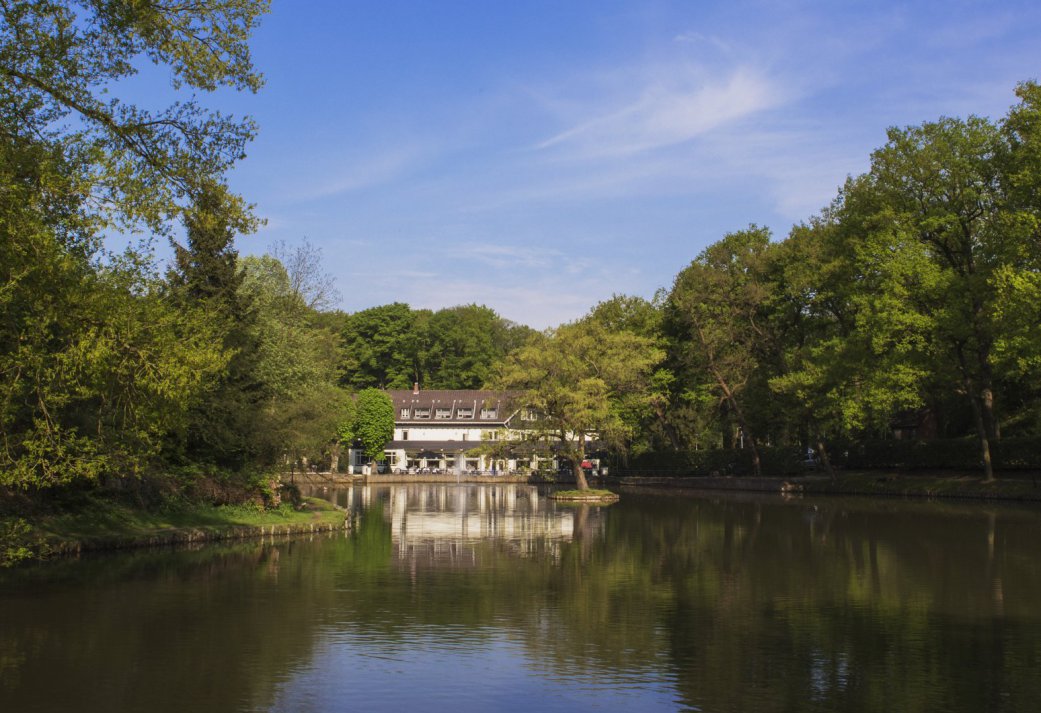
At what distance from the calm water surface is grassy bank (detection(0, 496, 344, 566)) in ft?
4.49

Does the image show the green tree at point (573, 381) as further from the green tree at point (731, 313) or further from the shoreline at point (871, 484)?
the shoreline at point (871, 484)

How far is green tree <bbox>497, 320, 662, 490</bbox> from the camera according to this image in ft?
180

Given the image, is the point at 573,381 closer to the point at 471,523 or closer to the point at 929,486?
the point at 929,486

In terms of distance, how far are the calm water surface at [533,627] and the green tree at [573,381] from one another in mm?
26417

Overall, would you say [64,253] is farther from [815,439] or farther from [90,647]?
[815,439]

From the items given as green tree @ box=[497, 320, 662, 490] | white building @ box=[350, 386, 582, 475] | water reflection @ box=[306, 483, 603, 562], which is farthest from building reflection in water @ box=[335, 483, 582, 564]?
white building @ box=[350, 386, 582, 475]

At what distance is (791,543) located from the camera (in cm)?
2816

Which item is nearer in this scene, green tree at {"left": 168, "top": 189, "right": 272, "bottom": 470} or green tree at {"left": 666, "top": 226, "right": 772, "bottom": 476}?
green tree at {"left": 168, "top": 189, "right": 272, "bottom": 470}

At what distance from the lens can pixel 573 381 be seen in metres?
56.3

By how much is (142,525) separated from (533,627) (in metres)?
16.1

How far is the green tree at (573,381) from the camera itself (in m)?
54.8

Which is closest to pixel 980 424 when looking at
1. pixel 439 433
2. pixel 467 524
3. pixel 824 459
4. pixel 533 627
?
pixel 824 459

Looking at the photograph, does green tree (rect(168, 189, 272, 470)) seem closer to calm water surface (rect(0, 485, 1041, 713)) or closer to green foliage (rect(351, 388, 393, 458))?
calm water surface (rect(0, 485, 1041, 713))

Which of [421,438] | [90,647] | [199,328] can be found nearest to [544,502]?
[199,328]
